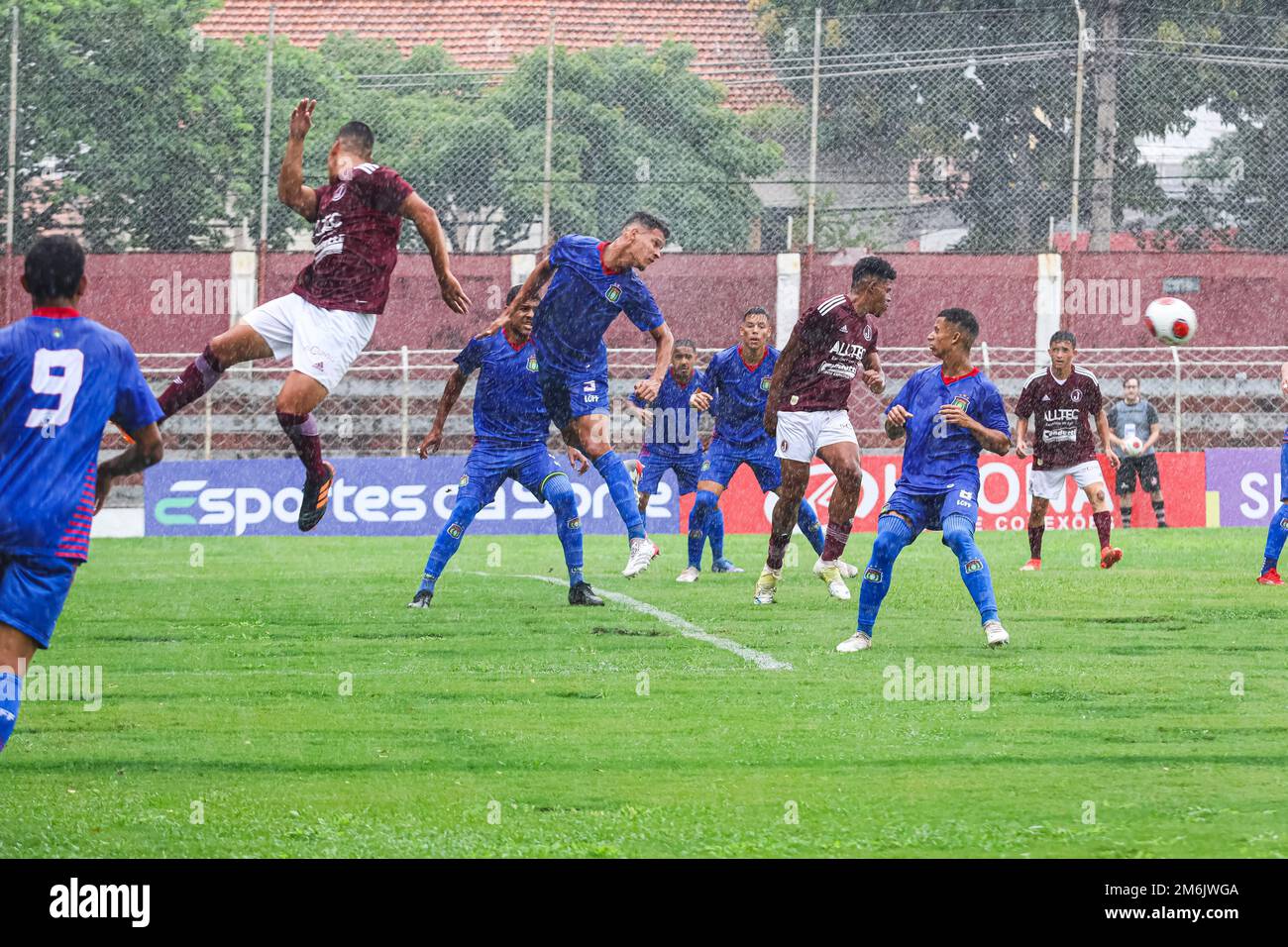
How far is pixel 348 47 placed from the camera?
2622 cm

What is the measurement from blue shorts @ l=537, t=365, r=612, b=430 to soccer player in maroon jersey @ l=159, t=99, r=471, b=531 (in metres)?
2.81

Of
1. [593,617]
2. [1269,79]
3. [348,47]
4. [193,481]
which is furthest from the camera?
[348,47]

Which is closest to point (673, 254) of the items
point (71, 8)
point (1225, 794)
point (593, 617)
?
point (71, 8)

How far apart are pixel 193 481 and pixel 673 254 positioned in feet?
23.2

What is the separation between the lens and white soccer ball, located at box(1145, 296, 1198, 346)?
16.4 meters

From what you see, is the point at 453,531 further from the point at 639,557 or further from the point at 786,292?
the point at 786,292

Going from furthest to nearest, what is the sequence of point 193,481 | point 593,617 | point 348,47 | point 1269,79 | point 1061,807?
point 348,47 < point 1269,79 < point 193,481 < point 593,617 < point 1061,807

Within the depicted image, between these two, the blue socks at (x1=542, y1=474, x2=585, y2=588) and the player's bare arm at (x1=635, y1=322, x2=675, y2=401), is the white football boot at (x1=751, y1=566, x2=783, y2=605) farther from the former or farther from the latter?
the player's bare arm at (x1=635, y1=322, x2=675, y2=401)

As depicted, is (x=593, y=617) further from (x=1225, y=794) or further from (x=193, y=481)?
(x=193, y=481)

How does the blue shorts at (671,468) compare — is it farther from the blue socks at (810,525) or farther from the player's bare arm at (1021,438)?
the player's bare arm at (1021,438)

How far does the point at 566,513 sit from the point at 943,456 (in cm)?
320

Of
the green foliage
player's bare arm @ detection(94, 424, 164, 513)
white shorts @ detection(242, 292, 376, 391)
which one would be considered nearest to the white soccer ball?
the green foliage

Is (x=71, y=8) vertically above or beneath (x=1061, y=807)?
above

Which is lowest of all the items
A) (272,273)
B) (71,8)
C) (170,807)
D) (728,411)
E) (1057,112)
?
(170,807)
